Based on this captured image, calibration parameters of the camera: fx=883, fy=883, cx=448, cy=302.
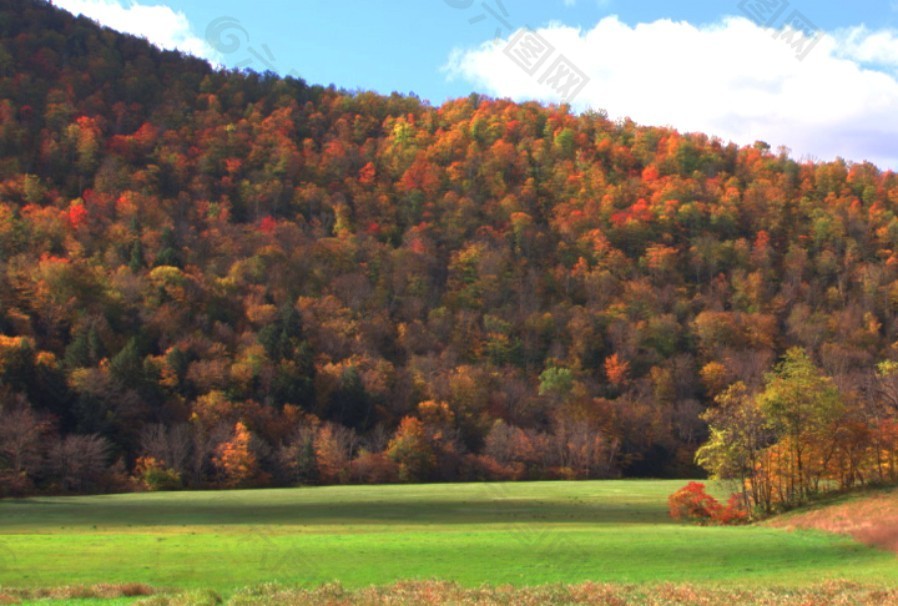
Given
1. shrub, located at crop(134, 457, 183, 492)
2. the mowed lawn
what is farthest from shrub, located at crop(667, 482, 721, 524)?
shrub, located at crop(134, 457, 183, 492)

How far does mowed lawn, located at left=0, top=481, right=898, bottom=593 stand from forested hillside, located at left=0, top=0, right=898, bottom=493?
62.6ft

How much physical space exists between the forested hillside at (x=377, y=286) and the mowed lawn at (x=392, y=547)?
752 inches

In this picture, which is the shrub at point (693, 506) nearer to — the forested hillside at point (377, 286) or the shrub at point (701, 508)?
the shrub at point (701, 508)

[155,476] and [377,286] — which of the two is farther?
[377,286]

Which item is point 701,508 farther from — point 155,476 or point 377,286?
point 377,286

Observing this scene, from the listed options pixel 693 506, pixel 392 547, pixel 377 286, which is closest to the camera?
pixel 392 547

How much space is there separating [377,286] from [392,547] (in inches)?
4436

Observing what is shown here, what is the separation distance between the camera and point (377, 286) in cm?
14800

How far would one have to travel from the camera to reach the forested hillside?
90062mm

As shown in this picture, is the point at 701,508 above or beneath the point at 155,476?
beneath

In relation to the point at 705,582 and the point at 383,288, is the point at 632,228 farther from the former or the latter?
the point at 705,582

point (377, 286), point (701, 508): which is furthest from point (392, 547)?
point (377, 286)

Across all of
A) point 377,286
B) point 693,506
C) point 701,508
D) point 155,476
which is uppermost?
point 377,286

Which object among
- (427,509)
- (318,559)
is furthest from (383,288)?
(318,559)
